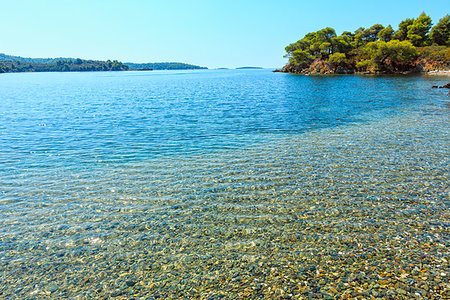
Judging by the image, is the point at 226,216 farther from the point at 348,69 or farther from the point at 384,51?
the point at 348,69

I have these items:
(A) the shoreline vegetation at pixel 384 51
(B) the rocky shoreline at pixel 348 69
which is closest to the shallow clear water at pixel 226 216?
(B) the rocky shoreline at pixel 348 69

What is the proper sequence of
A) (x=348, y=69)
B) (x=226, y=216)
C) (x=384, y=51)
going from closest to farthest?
(x=226, y=216)
(x=384, y=51)
(x=348, y=69)

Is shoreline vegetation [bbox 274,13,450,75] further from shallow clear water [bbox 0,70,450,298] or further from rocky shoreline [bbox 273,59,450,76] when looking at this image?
shallow clear water [bbox 0,70,450,298]

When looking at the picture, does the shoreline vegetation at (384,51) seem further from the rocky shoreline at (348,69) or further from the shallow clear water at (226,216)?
the shallow clear water at (226,216)

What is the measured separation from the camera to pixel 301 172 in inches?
591

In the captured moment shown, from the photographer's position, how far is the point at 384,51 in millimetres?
112438

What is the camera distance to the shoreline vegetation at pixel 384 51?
109688 millimetres

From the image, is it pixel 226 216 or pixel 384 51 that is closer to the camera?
pixel 226 216

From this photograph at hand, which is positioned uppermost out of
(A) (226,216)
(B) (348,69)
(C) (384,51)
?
(C) (384,51)

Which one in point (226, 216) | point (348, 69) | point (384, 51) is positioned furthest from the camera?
point (348, 69)

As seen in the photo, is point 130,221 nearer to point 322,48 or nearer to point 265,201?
point 265,201

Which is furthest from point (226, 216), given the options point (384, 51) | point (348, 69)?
point (348, 69)

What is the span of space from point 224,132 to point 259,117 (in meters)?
9.79

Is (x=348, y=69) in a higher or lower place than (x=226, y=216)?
higher
